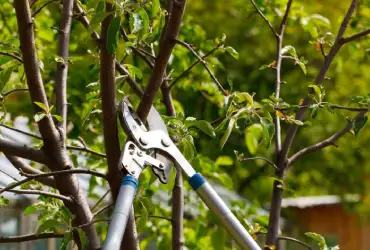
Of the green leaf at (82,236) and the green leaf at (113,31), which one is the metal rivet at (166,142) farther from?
the green leaf at (82,236)

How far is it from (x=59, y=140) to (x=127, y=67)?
0.54 meters

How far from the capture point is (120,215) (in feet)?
6.93

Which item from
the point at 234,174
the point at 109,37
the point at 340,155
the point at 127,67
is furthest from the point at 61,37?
the point at 340,155

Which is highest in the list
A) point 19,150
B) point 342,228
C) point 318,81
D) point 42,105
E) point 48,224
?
point 342,228

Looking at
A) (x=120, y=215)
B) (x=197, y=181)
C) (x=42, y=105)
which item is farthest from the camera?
(x=42, y=105)

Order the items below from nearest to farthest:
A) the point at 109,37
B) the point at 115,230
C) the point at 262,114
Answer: the point at 115,230, the point at 109,37, the point at 262,114

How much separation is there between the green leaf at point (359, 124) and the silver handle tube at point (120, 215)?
1155 mm

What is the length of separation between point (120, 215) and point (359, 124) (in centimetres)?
131

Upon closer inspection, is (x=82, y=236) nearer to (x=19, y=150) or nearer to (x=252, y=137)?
(x=19, y=150)

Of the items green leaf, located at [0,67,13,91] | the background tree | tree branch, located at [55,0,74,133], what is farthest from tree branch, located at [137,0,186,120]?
green leaf, located at [0,67,13,91]

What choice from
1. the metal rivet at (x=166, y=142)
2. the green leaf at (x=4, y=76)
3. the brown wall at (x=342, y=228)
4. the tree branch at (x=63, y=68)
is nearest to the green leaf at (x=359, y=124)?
the metal rivet at (x=166, y=142)

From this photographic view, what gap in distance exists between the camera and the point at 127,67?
3.20 metres

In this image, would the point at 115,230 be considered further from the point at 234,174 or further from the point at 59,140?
the point at 234,174

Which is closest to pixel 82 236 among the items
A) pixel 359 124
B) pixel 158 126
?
pixel 158 126
